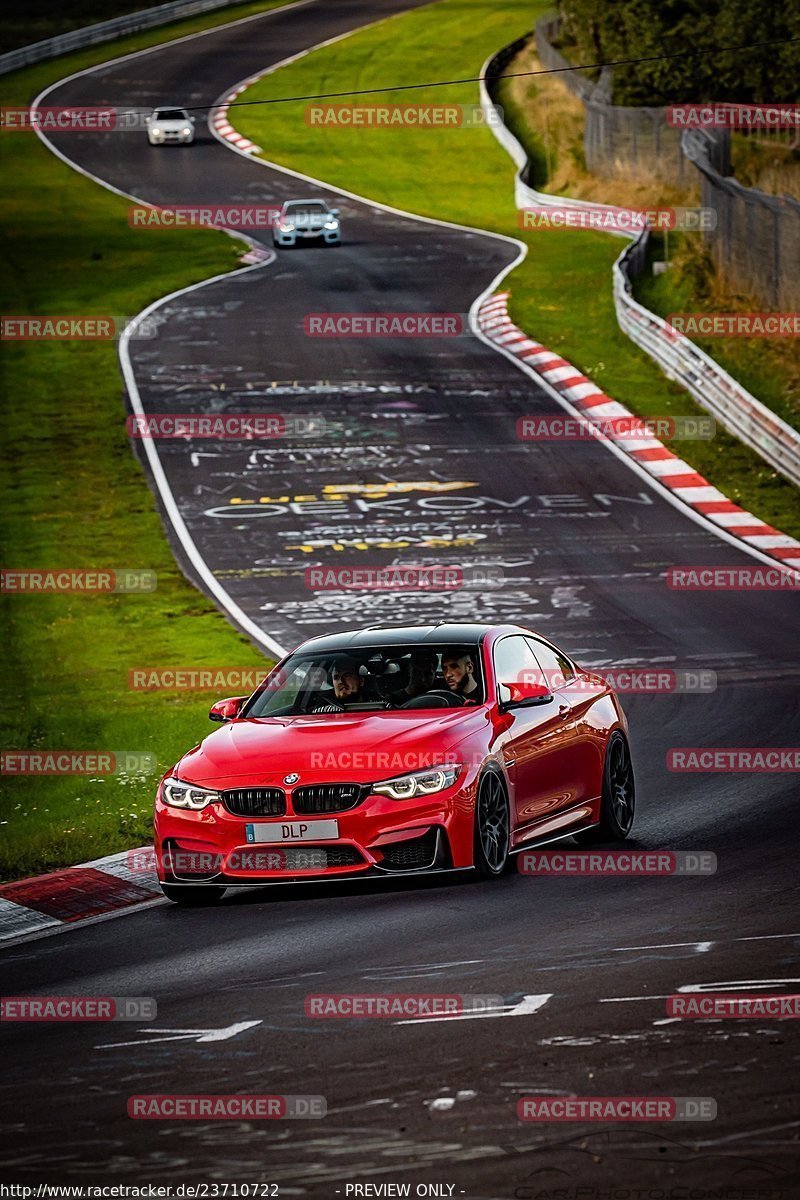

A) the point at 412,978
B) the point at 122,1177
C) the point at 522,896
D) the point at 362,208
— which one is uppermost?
the point at 122,1177

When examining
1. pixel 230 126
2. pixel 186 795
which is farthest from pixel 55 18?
pixel 186 795

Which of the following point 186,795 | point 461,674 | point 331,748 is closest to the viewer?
point 331,748

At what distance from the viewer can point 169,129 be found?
224 feet

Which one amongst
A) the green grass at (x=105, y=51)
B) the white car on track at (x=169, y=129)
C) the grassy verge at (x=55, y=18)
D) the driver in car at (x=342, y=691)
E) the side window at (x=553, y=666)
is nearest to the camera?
the driver in car at (x=342, y=691)

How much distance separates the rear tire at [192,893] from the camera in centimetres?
1166

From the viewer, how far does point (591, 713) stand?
1318cm

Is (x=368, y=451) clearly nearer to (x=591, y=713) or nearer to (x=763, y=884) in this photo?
(x=591, y=713)

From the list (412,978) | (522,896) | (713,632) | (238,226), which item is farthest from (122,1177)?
(238,226)

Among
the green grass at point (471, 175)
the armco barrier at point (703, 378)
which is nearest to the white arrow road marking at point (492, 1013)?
the green grass at point (471, 175)

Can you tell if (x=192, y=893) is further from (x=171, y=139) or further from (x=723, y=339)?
(x=171, y=139)

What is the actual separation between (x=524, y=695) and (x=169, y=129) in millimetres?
58780

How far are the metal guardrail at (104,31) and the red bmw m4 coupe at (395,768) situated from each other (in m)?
74.0

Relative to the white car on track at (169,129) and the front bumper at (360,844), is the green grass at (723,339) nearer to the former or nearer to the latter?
the front bumper at (360,844)

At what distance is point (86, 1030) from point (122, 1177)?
2243 mm
